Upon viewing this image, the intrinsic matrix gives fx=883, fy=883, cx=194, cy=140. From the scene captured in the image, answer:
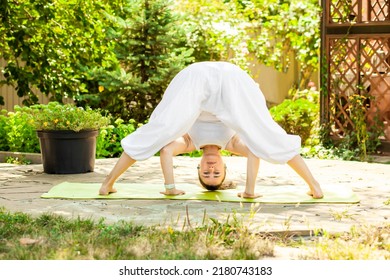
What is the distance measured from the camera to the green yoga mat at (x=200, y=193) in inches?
268

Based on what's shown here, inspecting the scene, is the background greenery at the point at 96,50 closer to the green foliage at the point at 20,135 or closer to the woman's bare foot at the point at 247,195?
the green foliage at the point at 20,135

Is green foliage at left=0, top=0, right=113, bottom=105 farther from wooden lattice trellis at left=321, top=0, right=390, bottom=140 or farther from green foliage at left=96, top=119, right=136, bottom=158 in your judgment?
wooden lattice trellis at left=321, top=0, right=390, bottom=140

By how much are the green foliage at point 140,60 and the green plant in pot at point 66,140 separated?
9.81 ft

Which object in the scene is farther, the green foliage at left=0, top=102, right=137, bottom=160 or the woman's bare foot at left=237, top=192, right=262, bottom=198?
the green foliage at left=0, top=102, right=137, bottom=160

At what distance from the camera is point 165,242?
4980 mm

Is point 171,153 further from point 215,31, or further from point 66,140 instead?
point 215,31

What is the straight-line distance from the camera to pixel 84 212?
629cm

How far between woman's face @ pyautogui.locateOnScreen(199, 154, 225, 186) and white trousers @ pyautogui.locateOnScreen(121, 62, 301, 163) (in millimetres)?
283

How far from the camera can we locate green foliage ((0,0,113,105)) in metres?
10.9

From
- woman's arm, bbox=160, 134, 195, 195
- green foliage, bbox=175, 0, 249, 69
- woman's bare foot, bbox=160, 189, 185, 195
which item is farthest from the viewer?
green foliage, bbox=175, 0, 249, 69

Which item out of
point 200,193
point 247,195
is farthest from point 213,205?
point 200,193

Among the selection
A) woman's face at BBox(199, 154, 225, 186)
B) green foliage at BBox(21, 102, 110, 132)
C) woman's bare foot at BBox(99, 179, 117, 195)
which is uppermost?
green foliage at BBox(21, 102, 110, 132)

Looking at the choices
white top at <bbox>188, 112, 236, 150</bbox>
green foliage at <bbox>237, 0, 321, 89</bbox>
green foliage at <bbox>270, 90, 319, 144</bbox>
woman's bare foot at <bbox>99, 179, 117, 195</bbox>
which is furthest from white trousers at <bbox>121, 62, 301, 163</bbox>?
green foliage at <bbox>237, 0, 321, 89</bbox>

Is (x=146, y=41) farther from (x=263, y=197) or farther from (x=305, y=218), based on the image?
(x=305, y=218)
